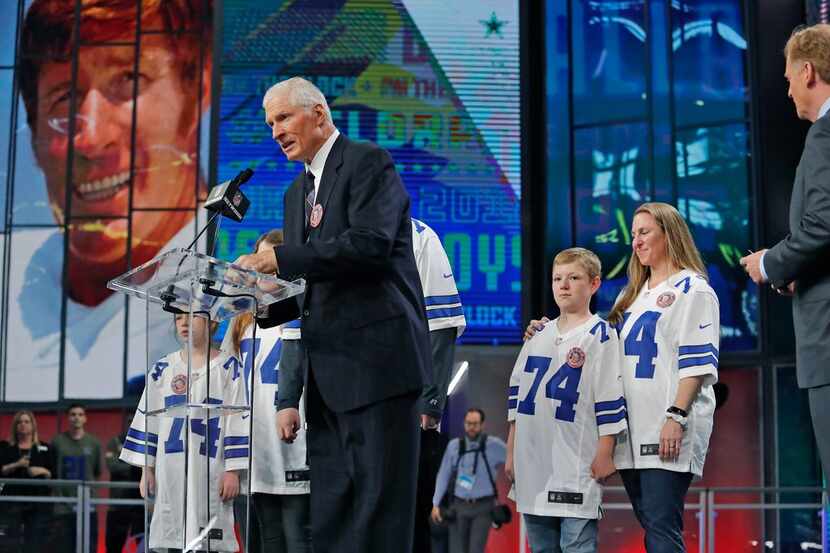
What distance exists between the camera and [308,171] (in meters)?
2.84

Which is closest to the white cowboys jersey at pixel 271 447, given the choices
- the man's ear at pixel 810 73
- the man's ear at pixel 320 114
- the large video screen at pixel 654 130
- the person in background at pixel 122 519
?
the man's ear at pixel 320 114

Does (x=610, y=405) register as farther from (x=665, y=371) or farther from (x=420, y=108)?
(x=420, y=108)

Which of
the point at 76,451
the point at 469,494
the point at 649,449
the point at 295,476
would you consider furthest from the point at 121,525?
the point at 649,449

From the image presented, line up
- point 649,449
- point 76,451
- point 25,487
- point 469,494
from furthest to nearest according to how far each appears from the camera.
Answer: point 76,451
point 25,487
point 469,494
point 649,449

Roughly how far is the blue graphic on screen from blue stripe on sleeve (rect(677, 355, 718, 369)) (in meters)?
5.81

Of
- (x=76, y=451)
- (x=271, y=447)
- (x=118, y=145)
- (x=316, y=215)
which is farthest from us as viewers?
(x=118, y=145)

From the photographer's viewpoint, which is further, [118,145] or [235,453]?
[118,145]

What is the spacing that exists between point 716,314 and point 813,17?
20.0ft

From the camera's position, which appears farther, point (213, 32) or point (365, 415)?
point (213, 32)

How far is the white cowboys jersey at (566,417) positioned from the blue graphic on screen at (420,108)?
545 cm

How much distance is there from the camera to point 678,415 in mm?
3449

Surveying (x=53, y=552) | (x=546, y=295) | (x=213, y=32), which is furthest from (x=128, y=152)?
(x=53, y=552)

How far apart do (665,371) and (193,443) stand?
1.72 m

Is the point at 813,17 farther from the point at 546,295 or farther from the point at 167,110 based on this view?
the point at 167,110
